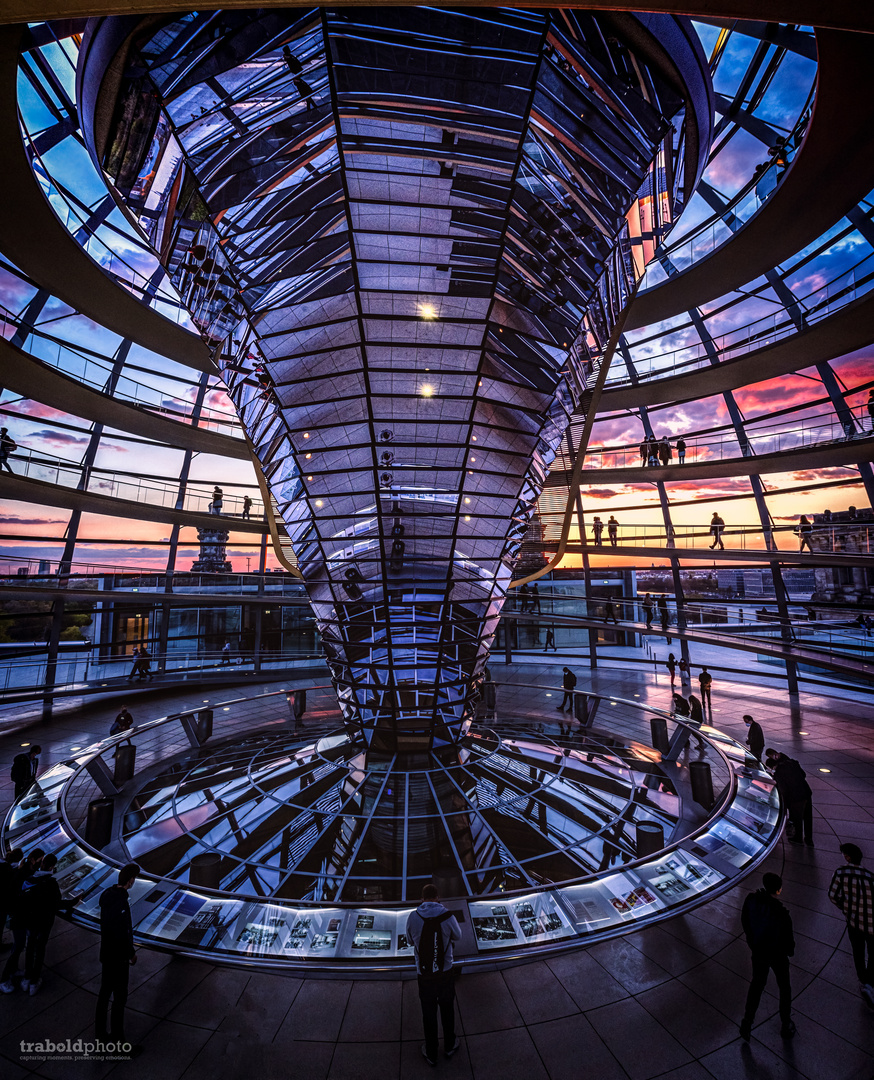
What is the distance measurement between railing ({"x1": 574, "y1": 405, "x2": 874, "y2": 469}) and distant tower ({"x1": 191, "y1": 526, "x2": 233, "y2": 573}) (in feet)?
66.1

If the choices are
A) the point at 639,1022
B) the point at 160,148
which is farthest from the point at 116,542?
the point at 639,1022

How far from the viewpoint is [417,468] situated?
38.7ft

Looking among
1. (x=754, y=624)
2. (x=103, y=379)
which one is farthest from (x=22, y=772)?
(x=754, y=624)

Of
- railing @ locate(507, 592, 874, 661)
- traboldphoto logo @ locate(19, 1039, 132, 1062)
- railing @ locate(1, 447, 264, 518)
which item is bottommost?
traboldphoto logo @ locate(19, 1039, 132, 1062)

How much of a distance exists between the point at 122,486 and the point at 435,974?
971 inches

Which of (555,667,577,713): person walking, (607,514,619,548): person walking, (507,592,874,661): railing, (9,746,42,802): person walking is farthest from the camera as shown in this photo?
(607,514,619,548): person walking

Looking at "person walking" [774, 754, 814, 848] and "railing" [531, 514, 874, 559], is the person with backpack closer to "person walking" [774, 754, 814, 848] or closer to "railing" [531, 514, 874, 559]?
"person walking" [774, 754, 814, 848]

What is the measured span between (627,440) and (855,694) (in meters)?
16.3

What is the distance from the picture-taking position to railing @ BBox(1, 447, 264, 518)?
66.0 feet

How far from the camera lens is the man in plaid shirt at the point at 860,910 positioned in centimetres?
582

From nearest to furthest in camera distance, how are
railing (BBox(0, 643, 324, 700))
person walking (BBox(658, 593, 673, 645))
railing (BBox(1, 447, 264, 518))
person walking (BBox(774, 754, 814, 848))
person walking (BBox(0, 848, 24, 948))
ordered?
person walking (BBox(0, 848, 24, 948)) → person walking (BBox(774, 754, 814, 848)) → railing (BBox(0, 643, 324, 700)) → railing (BBox(1, 447, 264, 518)) → person walking (BBox(658, 593, 673, 645))

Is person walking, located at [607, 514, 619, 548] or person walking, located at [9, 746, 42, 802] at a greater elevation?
person walking, located at [607, 514, 619, 548]

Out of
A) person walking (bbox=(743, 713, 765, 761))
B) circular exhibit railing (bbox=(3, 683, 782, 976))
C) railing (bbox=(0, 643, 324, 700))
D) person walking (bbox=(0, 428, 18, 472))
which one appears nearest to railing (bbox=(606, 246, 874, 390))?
person walking (bbox=(743, 713, 765, 761))

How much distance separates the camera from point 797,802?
945 centimetres
